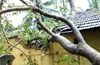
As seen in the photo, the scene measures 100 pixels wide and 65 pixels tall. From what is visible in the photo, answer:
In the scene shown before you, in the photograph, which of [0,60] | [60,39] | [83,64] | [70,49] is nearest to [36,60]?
[83,64]

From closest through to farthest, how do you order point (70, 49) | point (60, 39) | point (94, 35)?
point (70, 49)
point (60, 39)
point (94, 35)

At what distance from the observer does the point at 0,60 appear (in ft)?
8.07

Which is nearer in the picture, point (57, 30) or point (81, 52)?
point (81, 52)

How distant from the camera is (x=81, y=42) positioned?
3037 millimetres

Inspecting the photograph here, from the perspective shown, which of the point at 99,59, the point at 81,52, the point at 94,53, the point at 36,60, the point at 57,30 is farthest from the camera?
the point at 36,60

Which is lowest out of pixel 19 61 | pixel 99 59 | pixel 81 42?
pixel 19 61

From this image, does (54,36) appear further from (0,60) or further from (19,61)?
(19,61)

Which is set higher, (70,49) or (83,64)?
(70,49)

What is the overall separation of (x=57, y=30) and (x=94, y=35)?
1.57 metres

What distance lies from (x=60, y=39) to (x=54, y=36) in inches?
18.5

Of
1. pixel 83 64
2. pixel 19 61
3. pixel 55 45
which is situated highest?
pixel 55 45

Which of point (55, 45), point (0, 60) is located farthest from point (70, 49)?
point (55, 45)

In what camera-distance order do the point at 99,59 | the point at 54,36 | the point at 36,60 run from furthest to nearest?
the point at 36,60 < the point at 54,36 < the point at 99,59

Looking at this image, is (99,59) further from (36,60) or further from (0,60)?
(36,60)
